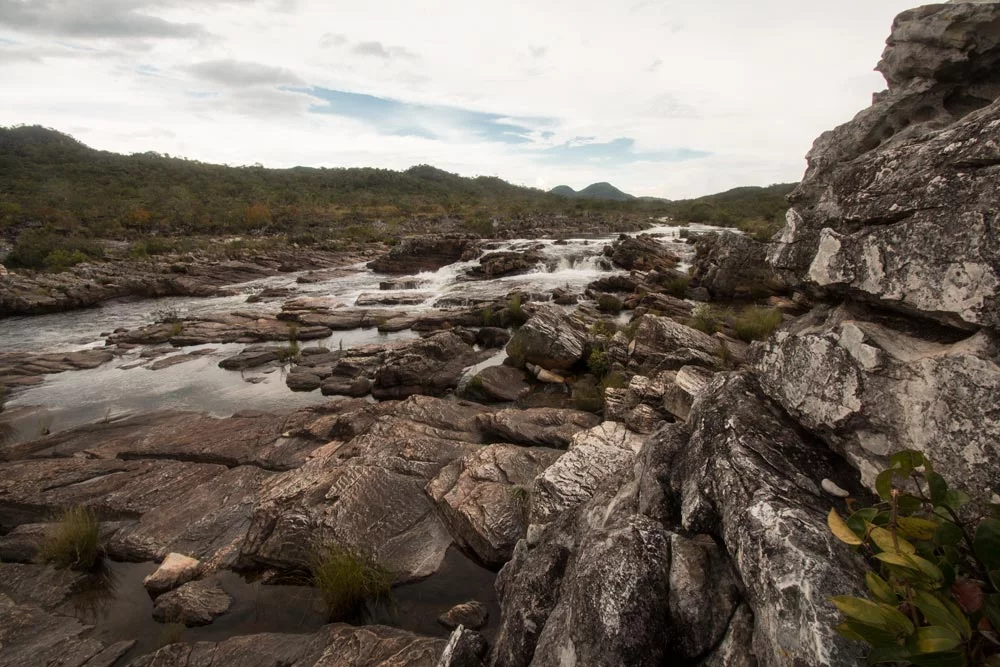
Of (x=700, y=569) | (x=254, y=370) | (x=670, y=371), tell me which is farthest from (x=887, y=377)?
(x=254, y=370)

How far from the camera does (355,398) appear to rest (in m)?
12.6

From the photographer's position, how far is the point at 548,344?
42.1 feet

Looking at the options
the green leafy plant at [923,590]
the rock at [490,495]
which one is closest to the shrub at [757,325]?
the rock at [490,495]

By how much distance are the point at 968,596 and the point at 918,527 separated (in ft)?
0.96

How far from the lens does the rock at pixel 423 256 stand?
1342 inches

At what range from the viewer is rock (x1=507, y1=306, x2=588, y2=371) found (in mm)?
12781

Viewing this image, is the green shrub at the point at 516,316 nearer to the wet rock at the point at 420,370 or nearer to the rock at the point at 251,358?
the wet rock at the point at 420,370

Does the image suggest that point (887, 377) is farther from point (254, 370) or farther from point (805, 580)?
point (254, 370)

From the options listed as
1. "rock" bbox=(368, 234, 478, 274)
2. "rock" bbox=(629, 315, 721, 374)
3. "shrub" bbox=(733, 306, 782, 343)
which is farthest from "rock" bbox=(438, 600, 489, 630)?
"rock" bbox=(368, 234, 478, 274)

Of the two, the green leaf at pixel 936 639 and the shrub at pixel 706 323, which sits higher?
the green leaf at pixel 936 639

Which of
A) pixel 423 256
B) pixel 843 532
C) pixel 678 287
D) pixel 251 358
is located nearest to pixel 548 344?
pixel 251 358

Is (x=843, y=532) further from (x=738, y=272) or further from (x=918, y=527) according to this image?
(x=738, y=272)

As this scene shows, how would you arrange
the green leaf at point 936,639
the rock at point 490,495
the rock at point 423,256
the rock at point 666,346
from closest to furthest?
the green leaf at point 936,639 → the rock at point 490,495 → the rock at point 666,346 → the rock at point 423,256

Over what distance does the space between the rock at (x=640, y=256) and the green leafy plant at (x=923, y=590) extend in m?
25.4
